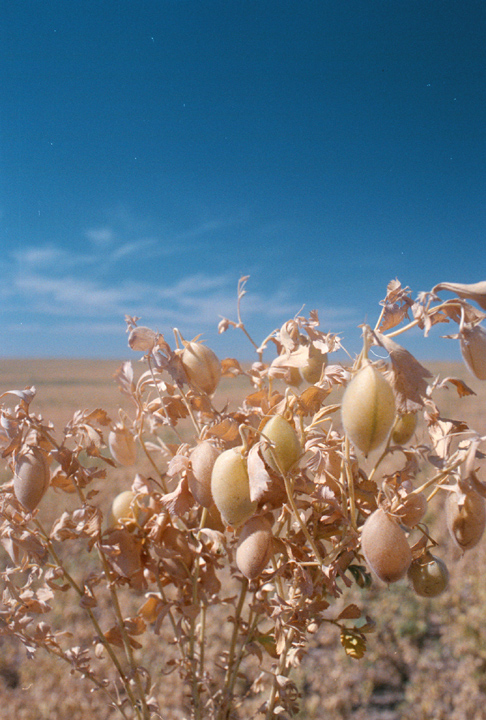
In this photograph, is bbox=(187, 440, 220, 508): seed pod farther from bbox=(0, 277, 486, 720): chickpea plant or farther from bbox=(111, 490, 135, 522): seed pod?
bbox=(111, 490, 135, 522): seed pod

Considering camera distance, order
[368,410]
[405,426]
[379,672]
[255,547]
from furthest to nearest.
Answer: [379,672], [405,426], [255,547], [368,410]

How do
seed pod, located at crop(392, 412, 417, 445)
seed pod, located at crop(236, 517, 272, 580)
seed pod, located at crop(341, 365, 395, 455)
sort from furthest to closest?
seed pod, located at crop(392, 412, 417, 445)
seed pod, located at crop(236, 517, 272, 580)
seed pod, located at crop(341, 365, 395, 455)

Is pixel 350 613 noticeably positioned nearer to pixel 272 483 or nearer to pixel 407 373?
pixel 272 483

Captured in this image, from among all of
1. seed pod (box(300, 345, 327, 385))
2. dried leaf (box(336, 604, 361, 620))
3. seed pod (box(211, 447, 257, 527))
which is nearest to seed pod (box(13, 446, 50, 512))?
seed pod (box(211, 447, 257, 527))

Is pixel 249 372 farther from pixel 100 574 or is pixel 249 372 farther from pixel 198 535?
pixel 100 574

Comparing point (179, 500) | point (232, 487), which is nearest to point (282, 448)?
point (232, 487)

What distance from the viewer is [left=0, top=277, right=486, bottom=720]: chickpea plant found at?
23.1 inches

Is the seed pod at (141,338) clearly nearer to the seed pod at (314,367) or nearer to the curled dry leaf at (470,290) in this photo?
the seed pod at (314,367)

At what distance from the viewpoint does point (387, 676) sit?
193cm

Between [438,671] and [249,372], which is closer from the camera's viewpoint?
[249,372]

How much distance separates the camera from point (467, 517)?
0.62m

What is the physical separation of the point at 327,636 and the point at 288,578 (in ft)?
5.49

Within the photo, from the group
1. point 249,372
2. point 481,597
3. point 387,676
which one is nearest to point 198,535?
point 249,372

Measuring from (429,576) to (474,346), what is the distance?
35 centimetres
